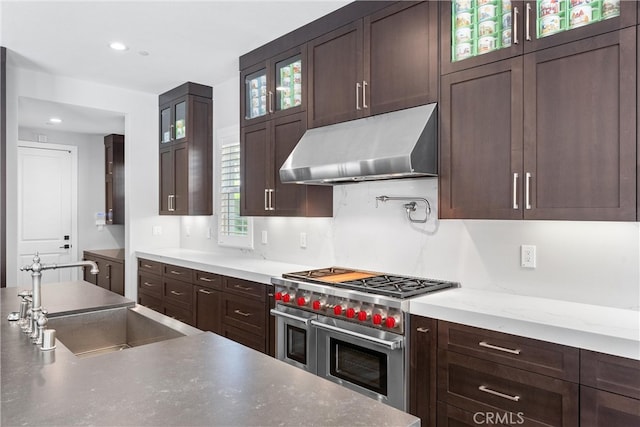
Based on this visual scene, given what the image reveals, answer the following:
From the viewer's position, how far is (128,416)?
966mm

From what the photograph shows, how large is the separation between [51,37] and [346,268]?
2.91 m

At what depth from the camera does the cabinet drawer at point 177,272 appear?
4.00 meters

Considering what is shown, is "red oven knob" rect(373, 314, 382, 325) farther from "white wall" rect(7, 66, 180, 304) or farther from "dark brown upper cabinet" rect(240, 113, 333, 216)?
"white wall" rect(7, 66, 180, 304)

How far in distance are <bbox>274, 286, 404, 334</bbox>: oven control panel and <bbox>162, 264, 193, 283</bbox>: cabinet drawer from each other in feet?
4.48

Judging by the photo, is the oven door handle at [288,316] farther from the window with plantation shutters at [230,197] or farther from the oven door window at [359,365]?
the window with plantation shutters at [230,197]

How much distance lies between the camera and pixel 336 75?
295cm

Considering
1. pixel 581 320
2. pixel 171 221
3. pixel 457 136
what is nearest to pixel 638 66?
pixel 457 136

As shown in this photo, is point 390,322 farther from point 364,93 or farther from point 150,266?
point 150,266

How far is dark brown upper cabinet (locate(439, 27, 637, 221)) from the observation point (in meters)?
1.77

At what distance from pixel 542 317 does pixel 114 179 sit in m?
5.88

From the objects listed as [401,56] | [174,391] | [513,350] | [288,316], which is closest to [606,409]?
[513,350]

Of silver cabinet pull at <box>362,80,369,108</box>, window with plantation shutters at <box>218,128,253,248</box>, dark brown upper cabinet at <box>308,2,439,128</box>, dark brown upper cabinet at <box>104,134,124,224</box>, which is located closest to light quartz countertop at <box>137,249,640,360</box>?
dark brown upper cabinet at <box>308,2,439,128</box>

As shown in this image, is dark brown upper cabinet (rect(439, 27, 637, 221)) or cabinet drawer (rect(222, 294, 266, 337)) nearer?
dark brown upper cabinet (rect(439, 27, 637, 221))

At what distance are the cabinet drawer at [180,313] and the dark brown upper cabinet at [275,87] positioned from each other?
1.83 metres
